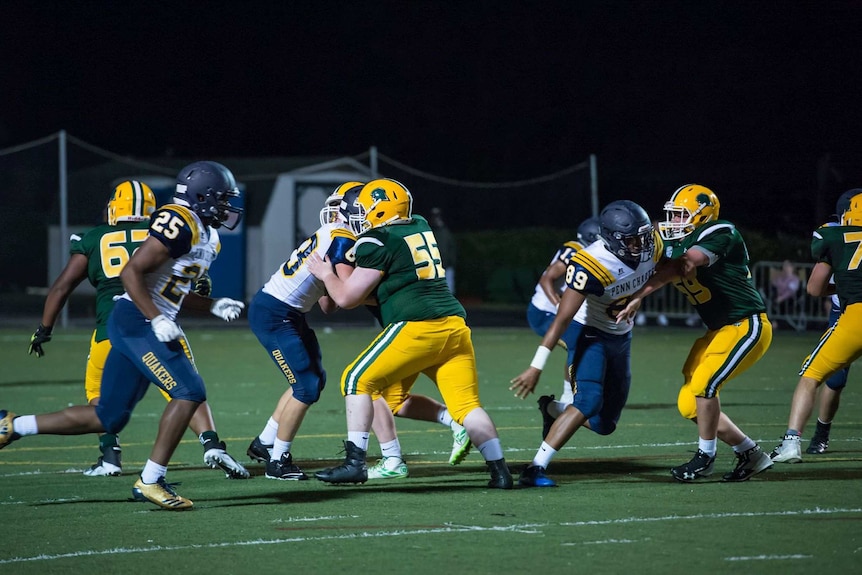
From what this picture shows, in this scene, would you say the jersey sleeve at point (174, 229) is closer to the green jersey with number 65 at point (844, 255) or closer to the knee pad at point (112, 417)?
the knee pad at point (112, 417)

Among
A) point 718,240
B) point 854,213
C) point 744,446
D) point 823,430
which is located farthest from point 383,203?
point 823,430

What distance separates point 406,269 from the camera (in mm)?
7418

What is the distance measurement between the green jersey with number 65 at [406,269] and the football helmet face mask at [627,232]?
0.94 metres

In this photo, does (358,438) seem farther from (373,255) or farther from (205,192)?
(205,192)

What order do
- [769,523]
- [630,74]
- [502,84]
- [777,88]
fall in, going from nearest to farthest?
1. [769,523]
2. [777,88]
3. [630,74]
4. [502,84]

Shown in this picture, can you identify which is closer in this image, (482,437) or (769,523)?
(769,523)

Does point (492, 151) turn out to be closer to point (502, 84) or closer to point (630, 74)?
point (502, 84)

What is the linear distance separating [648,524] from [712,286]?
6.90 feet

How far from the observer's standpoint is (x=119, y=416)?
7133 millimetres

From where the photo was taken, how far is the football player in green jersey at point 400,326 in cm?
733

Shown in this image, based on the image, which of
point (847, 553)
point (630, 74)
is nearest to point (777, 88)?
point (630, 74)

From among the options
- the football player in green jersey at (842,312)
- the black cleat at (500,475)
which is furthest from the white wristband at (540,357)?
the football player in green jersey at (842,312)

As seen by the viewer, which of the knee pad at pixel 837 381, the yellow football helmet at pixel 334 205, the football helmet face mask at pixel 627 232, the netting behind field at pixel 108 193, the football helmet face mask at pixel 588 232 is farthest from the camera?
the netting behind field at pixel 108 193

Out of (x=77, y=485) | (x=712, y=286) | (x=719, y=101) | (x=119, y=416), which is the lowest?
(x=77, y=485)
